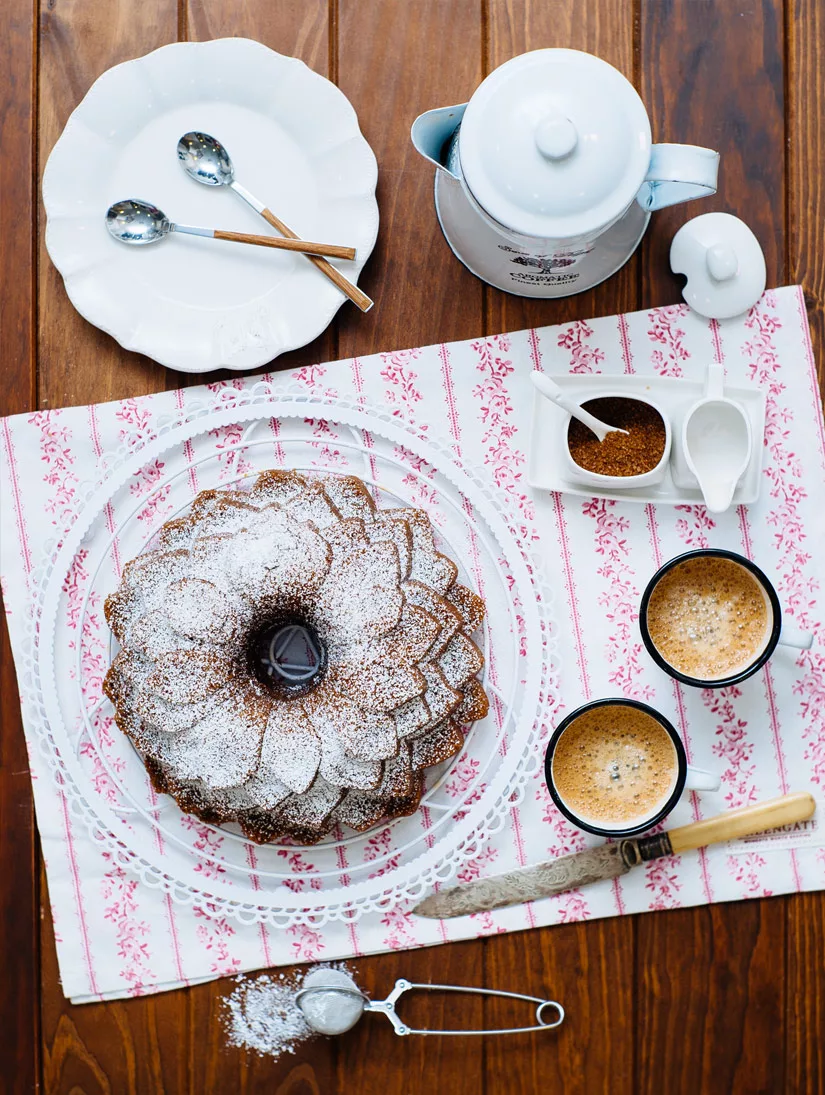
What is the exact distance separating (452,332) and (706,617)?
550mm

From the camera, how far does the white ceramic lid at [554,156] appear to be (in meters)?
1.06

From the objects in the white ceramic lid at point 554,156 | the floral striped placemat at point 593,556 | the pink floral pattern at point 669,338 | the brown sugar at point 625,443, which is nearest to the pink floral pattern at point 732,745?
the floral striped placemat at point 593,556

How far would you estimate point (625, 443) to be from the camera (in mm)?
1301

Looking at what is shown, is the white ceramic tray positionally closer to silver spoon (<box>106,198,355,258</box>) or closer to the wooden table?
the wooden table

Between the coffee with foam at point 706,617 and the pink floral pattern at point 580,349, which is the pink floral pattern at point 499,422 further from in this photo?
the coffee with foam at point 706,617

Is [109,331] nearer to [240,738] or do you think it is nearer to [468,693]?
[240,738]

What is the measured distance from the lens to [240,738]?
1.22 meters

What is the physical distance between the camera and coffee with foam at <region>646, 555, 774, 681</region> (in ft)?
4.29

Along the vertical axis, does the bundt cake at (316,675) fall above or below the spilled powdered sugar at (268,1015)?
above

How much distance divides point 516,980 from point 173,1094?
1.79 feet

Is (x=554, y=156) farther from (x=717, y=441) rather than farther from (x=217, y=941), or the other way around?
(x=217, y=941)

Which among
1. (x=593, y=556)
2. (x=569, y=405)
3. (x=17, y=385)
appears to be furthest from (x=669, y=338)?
(x=17, y=385)

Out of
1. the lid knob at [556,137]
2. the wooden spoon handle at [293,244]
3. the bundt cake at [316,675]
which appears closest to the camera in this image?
the lid knob at [556,137]

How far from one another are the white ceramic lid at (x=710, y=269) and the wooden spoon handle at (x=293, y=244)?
47 cm
